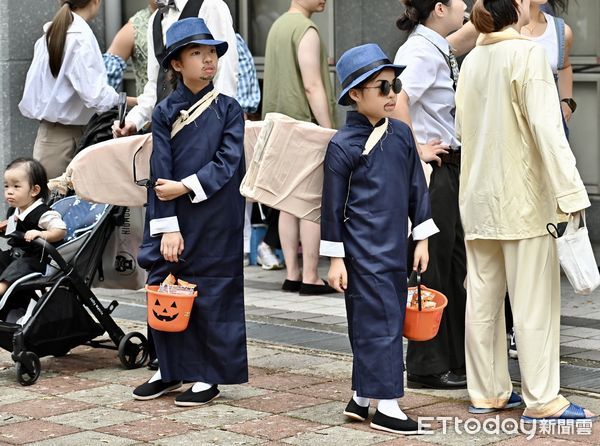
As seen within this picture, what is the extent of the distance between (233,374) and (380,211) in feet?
3.79

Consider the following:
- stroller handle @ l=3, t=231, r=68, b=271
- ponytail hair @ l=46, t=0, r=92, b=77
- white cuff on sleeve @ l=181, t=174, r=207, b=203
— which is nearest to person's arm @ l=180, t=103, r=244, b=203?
white cuff on sleeve @ l=181, t=174, r=207, b=203

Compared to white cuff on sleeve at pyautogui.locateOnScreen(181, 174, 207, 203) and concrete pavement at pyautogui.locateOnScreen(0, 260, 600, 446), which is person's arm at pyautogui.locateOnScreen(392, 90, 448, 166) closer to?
white cuff on sleeve at pyautogui.locateOnScreen(181, 174, 207, 203)

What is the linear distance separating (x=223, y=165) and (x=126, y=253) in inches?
55.6

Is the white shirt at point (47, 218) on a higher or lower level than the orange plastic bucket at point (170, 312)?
higher

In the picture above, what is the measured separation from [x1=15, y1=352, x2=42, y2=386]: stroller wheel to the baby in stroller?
0.42 meters

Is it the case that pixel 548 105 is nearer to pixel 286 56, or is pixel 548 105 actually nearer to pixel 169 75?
pixel 169 75

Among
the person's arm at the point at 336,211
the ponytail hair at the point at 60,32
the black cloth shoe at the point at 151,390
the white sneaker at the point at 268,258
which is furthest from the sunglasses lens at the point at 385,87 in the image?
the white sneaker at the point at 268,258

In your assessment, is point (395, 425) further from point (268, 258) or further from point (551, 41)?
point (268, 258)

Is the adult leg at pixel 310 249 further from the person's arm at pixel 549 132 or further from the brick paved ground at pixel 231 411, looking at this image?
the person's arm at pixel 549 132

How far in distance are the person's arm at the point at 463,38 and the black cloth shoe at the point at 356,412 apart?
6.70ft

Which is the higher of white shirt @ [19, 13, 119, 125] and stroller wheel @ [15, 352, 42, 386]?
white shirt @ [19, 13, 119, 125]

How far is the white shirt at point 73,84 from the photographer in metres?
9.22

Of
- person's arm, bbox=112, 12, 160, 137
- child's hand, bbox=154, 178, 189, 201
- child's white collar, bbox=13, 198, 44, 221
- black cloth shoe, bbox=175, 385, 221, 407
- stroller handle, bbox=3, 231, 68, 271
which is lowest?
black cloth shoe, bbox=175, 385, 221, 407

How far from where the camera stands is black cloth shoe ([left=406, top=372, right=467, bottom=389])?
6812 millimetres
